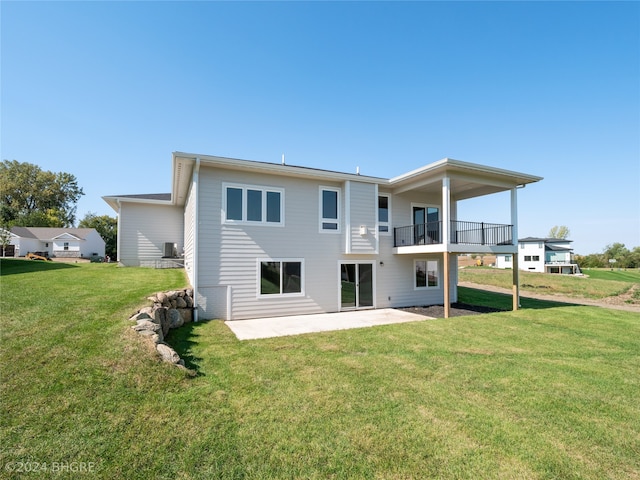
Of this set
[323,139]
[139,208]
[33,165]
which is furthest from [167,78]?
[33,165]

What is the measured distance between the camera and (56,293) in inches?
286

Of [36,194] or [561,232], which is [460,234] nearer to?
[36,194]

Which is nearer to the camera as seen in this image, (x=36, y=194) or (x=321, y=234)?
(x=321, y=234)

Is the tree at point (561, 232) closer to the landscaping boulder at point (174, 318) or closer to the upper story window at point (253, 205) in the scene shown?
the upper story window at point (253, 205)

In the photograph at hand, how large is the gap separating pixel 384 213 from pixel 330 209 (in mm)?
2509

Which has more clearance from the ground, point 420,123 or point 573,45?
point 573,45

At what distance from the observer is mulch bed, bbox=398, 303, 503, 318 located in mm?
10523

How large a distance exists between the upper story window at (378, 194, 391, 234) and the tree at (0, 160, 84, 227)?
4917cm

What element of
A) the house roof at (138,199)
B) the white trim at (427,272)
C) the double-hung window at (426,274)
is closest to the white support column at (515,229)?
the white trim at (427,272)

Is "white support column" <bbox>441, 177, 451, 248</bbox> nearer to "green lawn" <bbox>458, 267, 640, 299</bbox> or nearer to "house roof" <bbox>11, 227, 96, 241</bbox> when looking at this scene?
"green lawn" <bbox>458, 267, 640, 299</bbox>

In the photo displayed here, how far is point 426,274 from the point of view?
12695mm

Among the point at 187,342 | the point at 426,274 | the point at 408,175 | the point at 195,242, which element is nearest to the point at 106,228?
the point at 195,242

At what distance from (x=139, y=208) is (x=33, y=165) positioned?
137 feet

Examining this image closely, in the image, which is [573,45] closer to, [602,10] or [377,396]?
[602,10]
